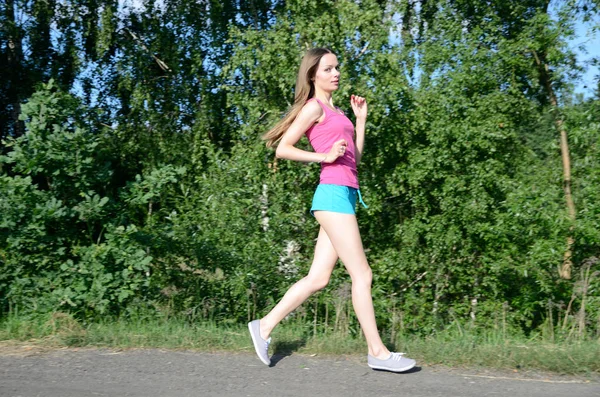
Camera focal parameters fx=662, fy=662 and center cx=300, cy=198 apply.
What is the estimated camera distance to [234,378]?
13.1 feet

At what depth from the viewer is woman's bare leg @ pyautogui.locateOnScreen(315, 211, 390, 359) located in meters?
4.24

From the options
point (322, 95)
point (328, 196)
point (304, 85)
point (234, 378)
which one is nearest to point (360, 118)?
point (322, 95)

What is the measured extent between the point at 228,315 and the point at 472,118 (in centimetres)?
462

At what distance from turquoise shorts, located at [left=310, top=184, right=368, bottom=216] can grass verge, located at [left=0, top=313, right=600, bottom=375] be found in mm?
1008

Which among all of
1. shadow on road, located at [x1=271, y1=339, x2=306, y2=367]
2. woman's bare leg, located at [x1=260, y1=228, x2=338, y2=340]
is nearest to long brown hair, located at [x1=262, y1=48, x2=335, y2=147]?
woman's bare leg, located at [x1=260, y1=228, x2=338, y2=340]

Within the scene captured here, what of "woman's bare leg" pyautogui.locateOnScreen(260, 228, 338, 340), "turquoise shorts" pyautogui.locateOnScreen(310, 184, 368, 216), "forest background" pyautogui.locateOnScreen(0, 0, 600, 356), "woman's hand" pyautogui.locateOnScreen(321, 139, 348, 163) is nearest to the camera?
"woman's hand" pyautogui.locateOnScreen(321, 139, 348, 163)

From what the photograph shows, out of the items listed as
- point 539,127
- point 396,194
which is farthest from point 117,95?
point 539,127

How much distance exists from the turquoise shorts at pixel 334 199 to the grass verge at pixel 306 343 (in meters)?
1.01

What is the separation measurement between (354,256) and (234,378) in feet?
3.50

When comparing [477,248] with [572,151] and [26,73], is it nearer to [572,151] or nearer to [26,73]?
[572,151]

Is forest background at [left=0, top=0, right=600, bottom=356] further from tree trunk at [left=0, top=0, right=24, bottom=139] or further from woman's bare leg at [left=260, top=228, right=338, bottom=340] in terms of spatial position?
woman's bare leg at [left=260, top=228, right=338, bottom=340]

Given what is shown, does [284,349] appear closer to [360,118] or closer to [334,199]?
[334,199]

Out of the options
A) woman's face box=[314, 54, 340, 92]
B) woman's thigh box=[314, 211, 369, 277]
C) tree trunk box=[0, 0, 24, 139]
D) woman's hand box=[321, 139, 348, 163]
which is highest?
tree trunk box=[0, 0, 24, 139]

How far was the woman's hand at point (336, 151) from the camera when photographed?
4148 millimetres
